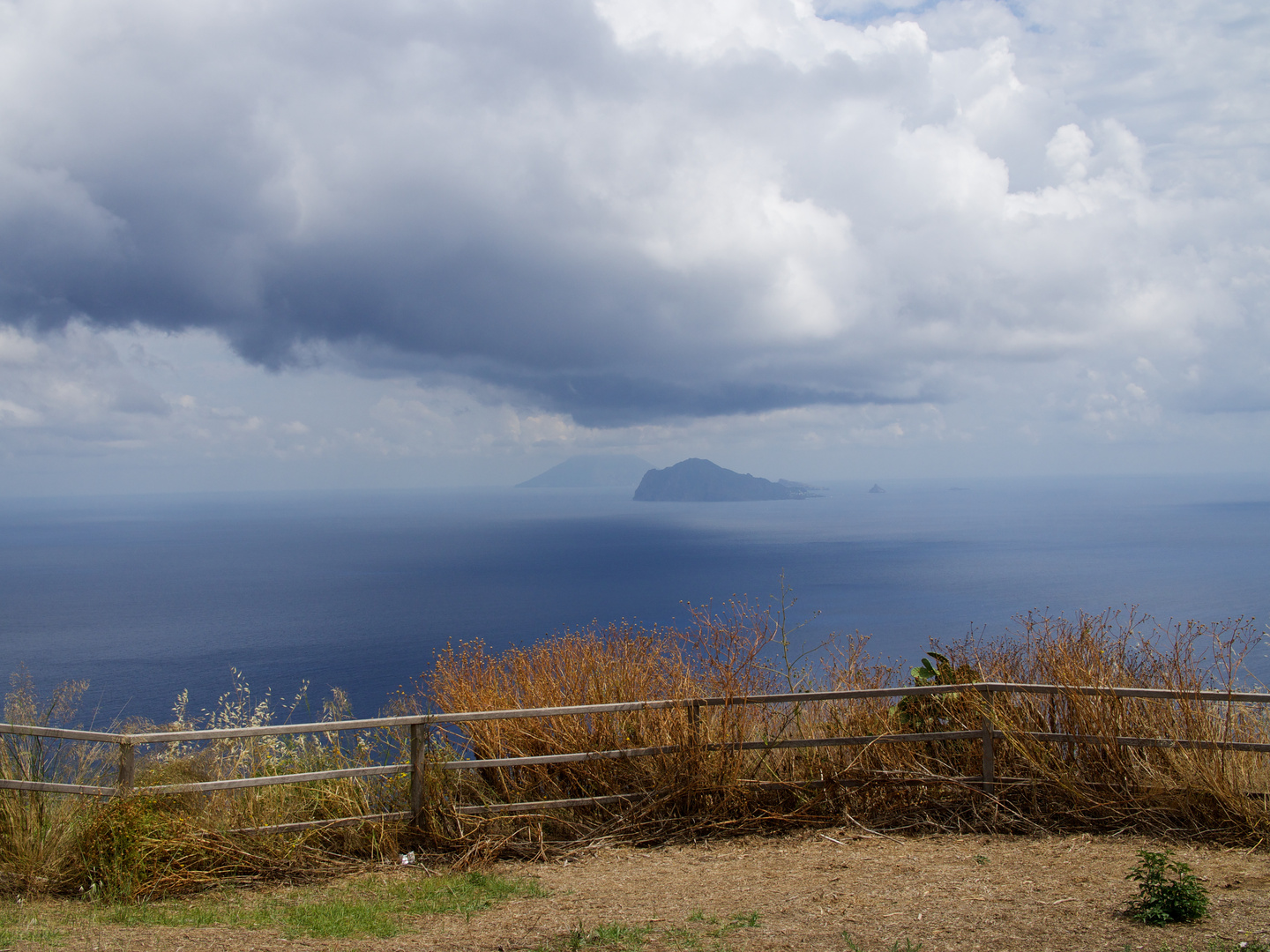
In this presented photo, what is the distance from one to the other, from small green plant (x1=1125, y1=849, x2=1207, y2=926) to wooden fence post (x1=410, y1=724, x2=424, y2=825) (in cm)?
476

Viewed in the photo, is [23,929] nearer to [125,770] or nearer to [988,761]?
[125,770]

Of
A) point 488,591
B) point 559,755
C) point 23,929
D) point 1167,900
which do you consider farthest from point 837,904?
point 488,591

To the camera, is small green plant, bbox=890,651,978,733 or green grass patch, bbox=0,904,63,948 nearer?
green grass patch, bbox=0,904,63,948

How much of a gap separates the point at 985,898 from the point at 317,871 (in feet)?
14.9

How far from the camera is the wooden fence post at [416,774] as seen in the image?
6688 millimetres

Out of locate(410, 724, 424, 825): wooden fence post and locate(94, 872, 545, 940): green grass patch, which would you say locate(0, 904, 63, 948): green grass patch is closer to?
locate(94, 872, 545, 940): green grass patch

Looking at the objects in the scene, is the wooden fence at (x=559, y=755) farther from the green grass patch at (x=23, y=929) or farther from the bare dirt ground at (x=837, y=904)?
the green grass patch at (x=23, y=929)

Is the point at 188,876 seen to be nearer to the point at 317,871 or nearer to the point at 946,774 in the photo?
the point at 317,871

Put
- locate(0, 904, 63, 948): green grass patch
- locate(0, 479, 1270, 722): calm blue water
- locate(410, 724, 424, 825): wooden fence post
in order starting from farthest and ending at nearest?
locate(0, 479, 1270, 722): calm blue water → locate(410, 724, 424, 825): wooden fence post → locate(0, 904, 63, 948): green grass patch

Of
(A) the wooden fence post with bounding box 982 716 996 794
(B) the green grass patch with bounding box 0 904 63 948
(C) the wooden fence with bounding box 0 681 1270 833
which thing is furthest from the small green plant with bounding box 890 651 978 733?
(B) the green grass patch with bounding box 0 904 63 948

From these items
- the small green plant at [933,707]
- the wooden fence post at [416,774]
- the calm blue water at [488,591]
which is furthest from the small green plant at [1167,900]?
the calm blue water at [488,591]

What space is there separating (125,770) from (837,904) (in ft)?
16.5

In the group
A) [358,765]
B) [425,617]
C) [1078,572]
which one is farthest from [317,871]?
A: [1078,572]

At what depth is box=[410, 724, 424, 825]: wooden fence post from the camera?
669 centimetres
